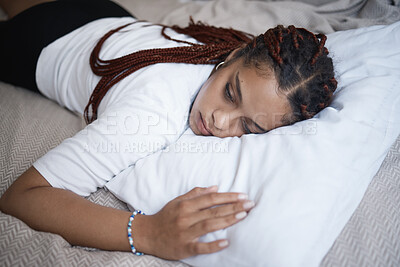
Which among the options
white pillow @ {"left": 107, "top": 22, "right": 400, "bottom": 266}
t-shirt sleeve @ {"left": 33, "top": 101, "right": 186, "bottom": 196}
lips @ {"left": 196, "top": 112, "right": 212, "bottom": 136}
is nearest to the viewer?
white pillow @ {"left": 107, "top": 22, "right": 400, "bottom": 266}

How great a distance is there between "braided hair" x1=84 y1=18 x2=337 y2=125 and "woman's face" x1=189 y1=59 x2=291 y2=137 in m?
0.03

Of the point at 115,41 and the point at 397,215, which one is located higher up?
the point at 115,41

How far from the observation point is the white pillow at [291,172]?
0.61 metres

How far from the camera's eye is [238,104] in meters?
0.81

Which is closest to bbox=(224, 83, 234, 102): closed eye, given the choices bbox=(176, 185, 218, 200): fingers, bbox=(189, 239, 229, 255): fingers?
bbox=(176, 185, 218, 200): fingers

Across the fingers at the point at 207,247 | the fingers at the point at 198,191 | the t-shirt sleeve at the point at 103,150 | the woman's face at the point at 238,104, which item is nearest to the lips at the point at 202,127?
the woman's face at the point at 238,104

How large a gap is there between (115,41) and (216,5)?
0.61 metres

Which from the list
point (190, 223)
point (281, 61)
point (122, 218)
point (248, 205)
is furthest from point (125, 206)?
point (281, 61)

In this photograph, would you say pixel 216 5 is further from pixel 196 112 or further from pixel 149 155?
pixel 149 155

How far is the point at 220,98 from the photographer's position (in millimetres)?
839

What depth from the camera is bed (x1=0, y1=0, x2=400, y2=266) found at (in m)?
0.64

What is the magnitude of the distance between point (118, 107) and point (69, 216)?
291 mm

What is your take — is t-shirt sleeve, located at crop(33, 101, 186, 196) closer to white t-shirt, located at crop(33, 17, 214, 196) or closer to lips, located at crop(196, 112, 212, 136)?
white t-shirt, located at crop(33, 17, 214, 196)

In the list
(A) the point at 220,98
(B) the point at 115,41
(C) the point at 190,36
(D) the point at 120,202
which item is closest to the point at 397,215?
(A) the point at 220,98
